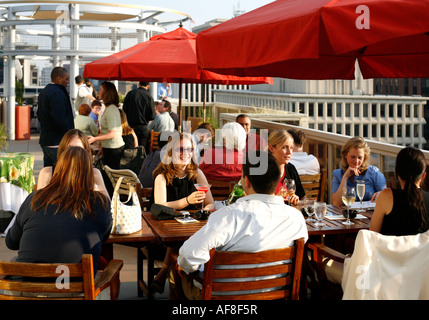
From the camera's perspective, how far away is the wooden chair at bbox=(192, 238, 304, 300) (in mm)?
2973

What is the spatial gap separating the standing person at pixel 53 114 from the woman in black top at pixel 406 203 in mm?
4706

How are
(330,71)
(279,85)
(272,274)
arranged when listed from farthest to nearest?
(279,85) → (330,71) → (272,274)

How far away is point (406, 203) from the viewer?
136 inches

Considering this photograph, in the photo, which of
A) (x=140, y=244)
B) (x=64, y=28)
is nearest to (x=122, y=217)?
(x=140, y=244)

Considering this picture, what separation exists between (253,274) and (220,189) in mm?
2599

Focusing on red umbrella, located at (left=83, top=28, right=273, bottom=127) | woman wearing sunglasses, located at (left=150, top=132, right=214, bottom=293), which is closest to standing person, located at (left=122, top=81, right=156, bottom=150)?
red umbrella, located at (left=83, top=28, right=273, bottom=127)

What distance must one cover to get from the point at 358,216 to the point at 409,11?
1.85 meters

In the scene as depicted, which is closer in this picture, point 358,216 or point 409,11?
point 409,11

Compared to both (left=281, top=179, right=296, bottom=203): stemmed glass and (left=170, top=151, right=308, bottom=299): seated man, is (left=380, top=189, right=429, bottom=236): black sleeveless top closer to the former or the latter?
(left=170, top=151, right=308, bottom=299): seated man

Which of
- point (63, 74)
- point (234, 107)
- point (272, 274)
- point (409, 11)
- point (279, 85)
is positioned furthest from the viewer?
point (279, 85)

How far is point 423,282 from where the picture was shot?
9.96 feet

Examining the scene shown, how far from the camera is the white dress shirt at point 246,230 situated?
297 cm
